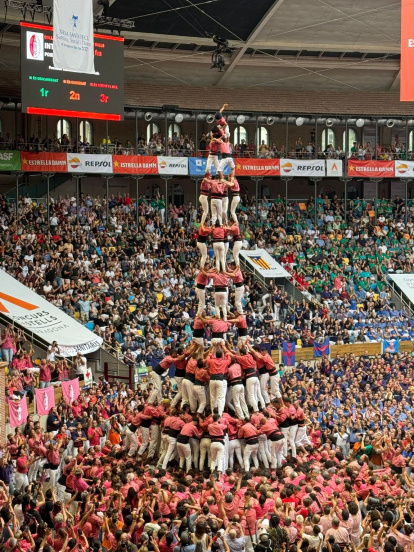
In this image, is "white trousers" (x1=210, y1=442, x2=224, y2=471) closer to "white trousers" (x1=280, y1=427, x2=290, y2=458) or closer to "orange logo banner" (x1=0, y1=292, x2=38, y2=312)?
"white trousers" (x1=280, y1=427, x2=290, y2=458)

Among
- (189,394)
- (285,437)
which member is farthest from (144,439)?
(285,437)

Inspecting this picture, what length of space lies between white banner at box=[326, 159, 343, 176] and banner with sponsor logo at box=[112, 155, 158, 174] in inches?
388

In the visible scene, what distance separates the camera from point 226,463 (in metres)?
21.8

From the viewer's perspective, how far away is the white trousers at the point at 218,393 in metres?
22.0

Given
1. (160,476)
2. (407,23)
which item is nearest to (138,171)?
(407,23)


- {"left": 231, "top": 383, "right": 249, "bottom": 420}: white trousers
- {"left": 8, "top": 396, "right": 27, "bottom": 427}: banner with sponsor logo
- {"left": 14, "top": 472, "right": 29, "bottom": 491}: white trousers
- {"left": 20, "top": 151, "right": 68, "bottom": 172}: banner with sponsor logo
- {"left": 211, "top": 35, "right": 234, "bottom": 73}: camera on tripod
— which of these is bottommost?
{"left": 14, "top": 472, "right": 29, "bottom": 491}: white trousers

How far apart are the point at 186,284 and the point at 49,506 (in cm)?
2369

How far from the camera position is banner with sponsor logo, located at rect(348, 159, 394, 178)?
51000mm

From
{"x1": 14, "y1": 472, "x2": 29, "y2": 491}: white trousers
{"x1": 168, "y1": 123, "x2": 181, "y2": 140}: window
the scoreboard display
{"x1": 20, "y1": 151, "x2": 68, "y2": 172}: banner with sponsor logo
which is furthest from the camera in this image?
{"x1": 168, "y1": 123, "x2": 181, "y2": 140}: window

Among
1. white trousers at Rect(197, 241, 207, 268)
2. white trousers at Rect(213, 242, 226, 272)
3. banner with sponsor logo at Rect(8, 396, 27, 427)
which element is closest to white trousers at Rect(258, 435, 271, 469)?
white trousers at Rect(213, 242, 226, 272)

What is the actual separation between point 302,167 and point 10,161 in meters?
16.0

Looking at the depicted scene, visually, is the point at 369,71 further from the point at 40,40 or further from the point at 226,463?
the point at 226,463

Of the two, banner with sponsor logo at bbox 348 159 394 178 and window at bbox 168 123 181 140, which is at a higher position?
window at bbox 168 123 181 140

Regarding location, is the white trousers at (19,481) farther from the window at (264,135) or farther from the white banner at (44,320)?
the window at (264,135)
